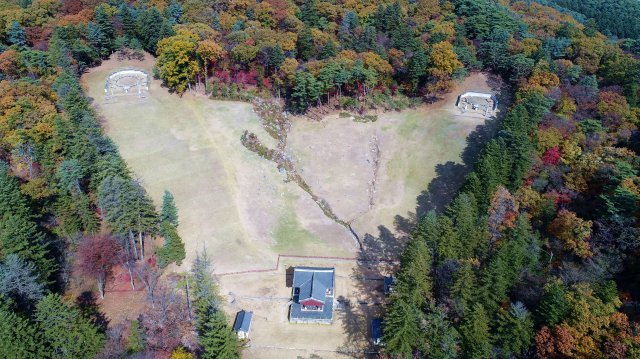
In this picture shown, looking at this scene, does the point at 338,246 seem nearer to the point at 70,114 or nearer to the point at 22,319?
the point at 22,319

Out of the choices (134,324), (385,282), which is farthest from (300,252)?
(134,324)

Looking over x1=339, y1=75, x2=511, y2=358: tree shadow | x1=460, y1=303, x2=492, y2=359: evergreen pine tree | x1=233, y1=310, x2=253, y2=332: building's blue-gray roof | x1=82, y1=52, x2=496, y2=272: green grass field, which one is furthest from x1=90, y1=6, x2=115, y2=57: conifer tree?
x1=460, y1=303, x2=492, y2=359: evergreen pine tree

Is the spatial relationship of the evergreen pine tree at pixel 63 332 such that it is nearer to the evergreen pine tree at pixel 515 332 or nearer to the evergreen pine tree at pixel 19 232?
the evergreen pine tree at pixel 19 232

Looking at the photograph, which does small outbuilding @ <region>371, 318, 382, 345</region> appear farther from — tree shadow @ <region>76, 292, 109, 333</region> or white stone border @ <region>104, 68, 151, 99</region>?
white stone border @ <region>104, 68, 151, 99</region>

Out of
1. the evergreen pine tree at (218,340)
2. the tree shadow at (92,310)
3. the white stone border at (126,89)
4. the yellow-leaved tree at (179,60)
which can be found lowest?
the tree shadow at (92,310)

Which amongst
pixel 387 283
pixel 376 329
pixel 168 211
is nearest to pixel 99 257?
pixel 168 211

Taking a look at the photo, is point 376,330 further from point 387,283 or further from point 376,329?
point 387,283

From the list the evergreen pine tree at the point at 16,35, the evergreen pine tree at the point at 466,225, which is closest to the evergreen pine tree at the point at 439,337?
the evergreen pine tree at the point at 466,225
